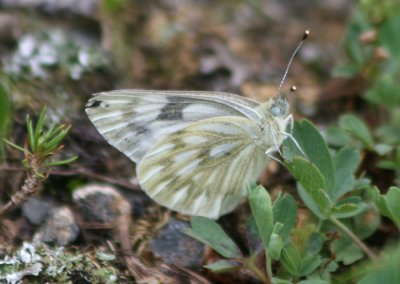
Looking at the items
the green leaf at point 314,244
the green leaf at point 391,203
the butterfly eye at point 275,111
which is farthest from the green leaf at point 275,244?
the butterfly eye at point 275,111

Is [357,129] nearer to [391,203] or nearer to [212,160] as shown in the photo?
[212,160]

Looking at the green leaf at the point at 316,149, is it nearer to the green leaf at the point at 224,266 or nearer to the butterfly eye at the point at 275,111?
the butterfly eye at the point at 275,111

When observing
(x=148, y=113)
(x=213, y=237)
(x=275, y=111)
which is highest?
(x=275, y=111)

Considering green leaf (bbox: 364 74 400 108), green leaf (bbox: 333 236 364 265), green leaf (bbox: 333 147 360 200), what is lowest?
green leaf (bbox: 333 236 364 265)

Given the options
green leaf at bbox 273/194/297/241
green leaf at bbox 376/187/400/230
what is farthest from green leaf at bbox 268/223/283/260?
green leaf at bbox 376/187/400/230

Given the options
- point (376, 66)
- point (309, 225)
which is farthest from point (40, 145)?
point (376, 66)

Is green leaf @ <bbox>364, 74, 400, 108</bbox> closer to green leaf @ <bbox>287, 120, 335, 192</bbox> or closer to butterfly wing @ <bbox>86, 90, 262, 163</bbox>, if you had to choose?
butterfly wing @ <bbox>86, 90, 262, 163</bbox>
